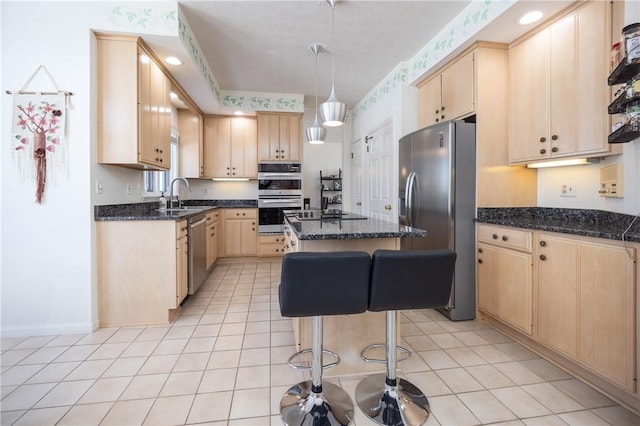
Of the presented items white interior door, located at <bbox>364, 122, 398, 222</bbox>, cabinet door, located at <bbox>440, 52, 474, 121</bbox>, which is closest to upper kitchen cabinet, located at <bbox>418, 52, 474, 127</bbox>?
cabinet door, located at <bbox>440, 52, 474, 121</bbox>

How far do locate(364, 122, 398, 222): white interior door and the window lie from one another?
9.11 feet

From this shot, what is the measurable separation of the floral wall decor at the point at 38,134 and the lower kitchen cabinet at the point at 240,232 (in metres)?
2.78

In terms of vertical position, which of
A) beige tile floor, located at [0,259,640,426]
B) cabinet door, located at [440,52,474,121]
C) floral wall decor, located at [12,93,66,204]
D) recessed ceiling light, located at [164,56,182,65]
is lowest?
beige tile floor, located at [0,259,640,426]

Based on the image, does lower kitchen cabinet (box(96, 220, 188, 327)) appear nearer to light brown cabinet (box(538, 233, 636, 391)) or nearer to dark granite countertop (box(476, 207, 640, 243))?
dark granite countertop (box(476, 207, 640, 243))

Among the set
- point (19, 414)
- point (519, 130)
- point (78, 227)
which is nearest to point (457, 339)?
point (519, 130)

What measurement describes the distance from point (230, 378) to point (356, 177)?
13.7 ft

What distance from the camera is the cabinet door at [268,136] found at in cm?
502

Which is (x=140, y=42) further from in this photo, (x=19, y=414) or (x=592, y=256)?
(x=592, y=256)

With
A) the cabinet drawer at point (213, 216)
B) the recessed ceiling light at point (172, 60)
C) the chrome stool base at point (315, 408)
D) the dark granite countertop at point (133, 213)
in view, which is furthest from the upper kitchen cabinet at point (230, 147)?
the chrome stool base at point (315, 408)

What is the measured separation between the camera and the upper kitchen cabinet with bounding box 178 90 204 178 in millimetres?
4871

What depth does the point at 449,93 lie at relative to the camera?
3.01m

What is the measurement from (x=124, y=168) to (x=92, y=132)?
2.03 ft

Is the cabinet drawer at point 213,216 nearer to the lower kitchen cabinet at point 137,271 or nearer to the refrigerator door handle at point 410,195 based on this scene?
the lower kitchen cabinet at point 137,271

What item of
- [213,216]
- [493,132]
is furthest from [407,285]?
[213,216]
